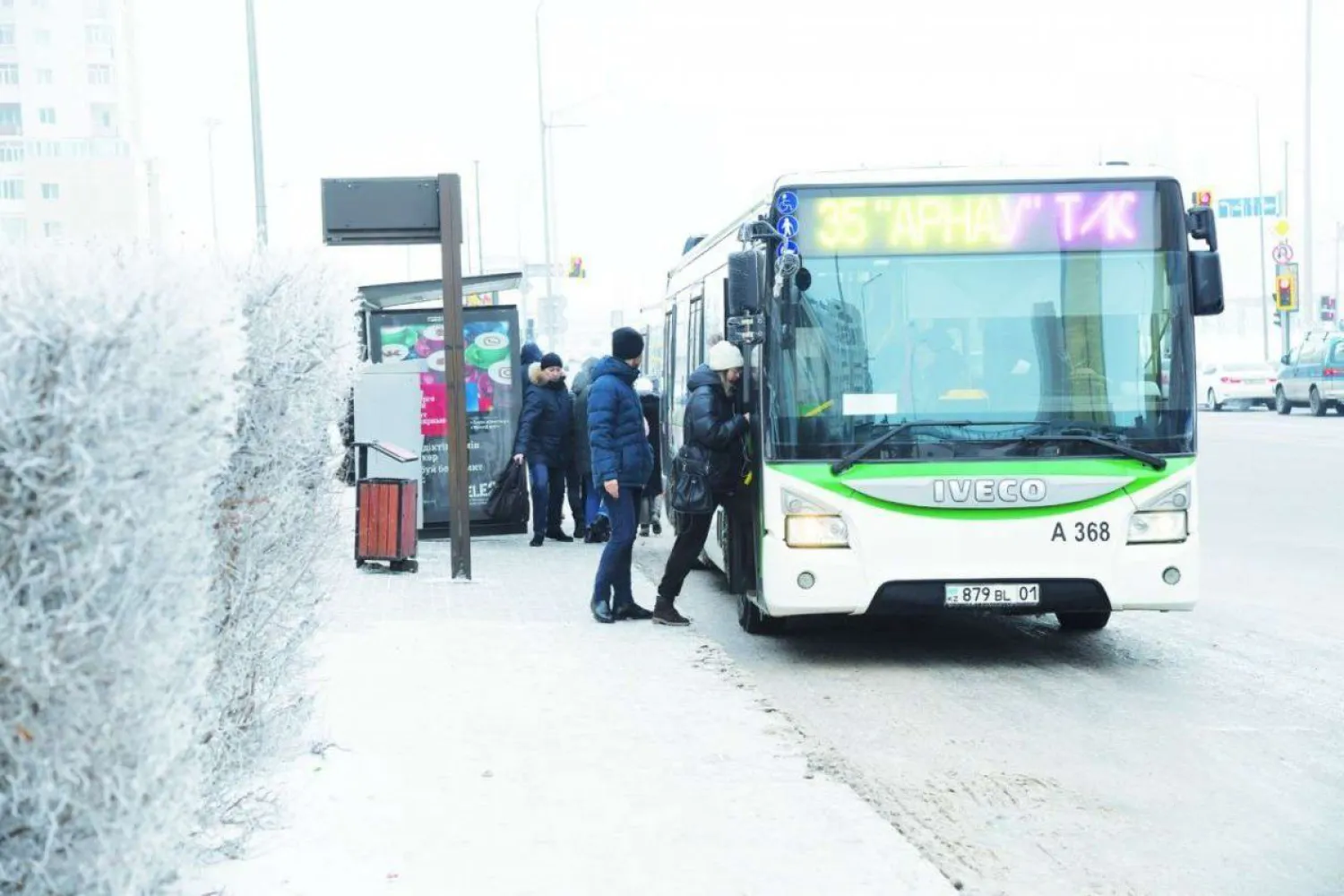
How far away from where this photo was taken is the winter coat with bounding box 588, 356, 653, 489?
1126cm

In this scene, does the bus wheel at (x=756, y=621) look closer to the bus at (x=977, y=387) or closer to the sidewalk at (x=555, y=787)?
the sidewalk at (x=555, y=787)

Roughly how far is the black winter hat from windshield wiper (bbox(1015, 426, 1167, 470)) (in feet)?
9.83

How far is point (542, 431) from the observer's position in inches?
655

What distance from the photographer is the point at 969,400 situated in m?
9.36

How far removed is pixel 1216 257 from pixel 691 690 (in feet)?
12.3

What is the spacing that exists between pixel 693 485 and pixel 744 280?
169 cm

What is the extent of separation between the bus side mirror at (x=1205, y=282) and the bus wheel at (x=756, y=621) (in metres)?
3.22

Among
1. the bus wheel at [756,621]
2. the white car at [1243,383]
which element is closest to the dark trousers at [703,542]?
the bus wheel at [756,621]

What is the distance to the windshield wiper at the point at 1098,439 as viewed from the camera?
30.5ft

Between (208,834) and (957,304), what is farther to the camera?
(957,304)

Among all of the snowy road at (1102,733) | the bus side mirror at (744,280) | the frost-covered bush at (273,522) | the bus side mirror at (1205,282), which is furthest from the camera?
the bus side mirror at (1205,282)

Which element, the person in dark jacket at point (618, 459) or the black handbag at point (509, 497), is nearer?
the person in dark jacket at point (618, 459)

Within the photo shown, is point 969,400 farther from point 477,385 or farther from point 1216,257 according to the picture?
point 477,385

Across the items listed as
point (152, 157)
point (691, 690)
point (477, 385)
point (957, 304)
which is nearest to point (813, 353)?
point (957, 304)
